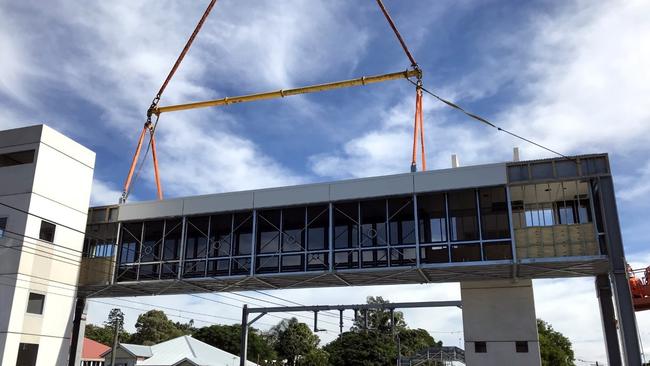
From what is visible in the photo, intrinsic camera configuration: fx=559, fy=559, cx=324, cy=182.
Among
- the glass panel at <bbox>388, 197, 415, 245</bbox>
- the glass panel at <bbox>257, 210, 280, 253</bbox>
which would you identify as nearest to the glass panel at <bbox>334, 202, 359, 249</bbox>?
the glass panel at <bbox>388, 197, 415, 245</bbox>

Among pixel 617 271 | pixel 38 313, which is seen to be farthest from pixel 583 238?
pixel 38 313

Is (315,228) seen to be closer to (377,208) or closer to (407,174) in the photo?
(377,208)

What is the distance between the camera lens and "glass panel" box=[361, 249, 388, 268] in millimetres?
25969

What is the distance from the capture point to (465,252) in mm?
24672

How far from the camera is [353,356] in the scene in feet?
251

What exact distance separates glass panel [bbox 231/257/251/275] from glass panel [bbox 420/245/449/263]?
862 cm

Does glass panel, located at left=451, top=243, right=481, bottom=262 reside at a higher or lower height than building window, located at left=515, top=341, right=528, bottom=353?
higher

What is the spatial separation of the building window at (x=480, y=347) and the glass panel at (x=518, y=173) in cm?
796

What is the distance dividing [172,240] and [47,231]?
619 centimetres

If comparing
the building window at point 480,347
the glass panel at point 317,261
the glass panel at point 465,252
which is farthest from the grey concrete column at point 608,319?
the glass panel at point 317,261

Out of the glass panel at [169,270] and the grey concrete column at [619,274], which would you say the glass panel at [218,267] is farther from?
the grey concrete column at [619,274]

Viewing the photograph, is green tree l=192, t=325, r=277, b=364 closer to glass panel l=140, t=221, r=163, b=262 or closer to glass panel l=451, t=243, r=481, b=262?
glass panel l=140, t=221, r=163, b=262

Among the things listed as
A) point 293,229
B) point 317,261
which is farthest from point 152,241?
point 317,261

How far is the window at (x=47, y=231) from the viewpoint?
27047mm
